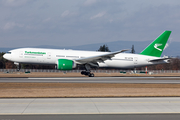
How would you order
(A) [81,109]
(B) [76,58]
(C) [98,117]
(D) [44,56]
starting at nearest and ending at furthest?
(C) [98,117] → (A) [81,109] → (D) [44,56] → (B) [76,58]

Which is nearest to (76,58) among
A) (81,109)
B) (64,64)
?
(64,64)

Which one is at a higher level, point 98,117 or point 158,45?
point 158,45

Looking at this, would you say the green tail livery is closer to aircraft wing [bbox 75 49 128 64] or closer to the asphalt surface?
aircraft wing [bbox 75 49 128 64]

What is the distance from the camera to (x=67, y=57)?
119ft

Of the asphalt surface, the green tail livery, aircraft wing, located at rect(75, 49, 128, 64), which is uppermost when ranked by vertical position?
the green tail livery

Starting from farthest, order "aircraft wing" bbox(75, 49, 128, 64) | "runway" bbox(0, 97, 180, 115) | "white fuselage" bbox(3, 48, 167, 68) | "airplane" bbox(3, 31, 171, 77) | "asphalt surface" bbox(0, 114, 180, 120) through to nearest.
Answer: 1. "white fuselage" bbox(3, 48, 167, 68)
2. "airplane" bbox(3, 31, 171, 77)
3. "aircraft wing" bbox(75, 49, 128, 64)
4. "runway" bbox(0, 97, 180, 115)
5. "asphalt surface" bbox(0, 114, 180, 120)

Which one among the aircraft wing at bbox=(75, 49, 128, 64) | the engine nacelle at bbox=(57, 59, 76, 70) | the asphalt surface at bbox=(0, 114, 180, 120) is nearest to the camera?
the asphalt surface at bbox=(0, 114, 180, 120)

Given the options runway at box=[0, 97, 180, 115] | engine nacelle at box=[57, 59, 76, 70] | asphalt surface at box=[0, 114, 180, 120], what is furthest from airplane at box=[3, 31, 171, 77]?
asphalt surface at box=[0, 114, 180, 120]

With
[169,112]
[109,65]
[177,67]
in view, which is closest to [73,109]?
[169,112]

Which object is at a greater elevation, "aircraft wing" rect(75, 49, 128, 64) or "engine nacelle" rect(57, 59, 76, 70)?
"aircraft wing" rect(75, 49, 128, 64)

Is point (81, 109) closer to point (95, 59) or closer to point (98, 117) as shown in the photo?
point (98, 117)

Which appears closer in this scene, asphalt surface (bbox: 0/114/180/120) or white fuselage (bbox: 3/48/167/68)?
asphalt surface (bbox: 0/114/180/120)

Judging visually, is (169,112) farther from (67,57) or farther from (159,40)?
(159,40)

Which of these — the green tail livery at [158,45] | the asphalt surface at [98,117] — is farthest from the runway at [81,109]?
the green tail livery at [158,45]
